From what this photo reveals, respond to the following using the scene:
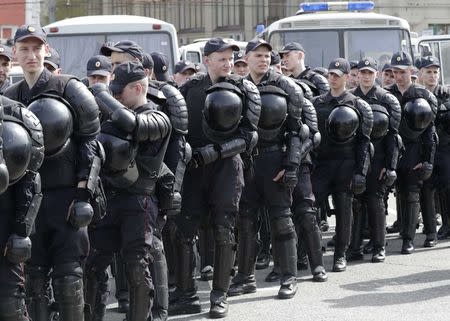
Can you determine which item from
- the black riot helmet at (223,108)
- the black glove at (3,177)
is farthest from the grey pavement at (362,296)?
the black glove at (3,177)

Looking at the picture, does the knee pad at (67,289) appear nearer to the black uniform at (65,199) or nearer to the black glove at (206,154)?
the black uniform at (65,199)

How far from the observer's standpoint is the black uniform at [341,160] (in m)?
9.69

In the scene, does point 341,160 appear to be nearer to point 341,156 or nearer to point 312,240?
point 341,156

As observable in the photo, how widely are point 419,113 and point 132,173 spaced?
4637 mm

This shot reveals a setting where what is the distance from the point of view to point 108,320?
7.87 m

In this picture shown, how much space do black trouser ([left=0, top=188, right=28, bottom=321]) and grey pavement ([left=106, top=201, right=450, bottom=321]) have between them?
239cm

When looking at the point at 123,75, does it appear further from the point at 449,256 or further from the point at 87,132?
the point at 449,256

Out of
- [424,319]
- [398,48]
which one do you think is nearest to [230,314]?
[424,319]

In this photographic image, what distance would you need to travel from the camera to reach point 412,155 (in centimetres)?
1082

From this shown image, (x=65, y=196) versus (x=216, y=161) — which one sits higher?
(x=65, y=196)

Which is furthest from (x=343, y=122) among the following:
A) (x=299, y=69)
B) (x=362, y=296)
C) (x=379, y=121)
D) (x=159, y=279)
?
(x=159, y=279)

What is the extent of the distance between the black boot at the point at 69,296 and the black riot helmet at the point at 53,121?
72cm

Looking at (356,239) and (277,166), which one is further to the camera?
(356,239)

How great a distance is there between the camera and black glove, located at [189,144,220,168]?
7.73 metres
